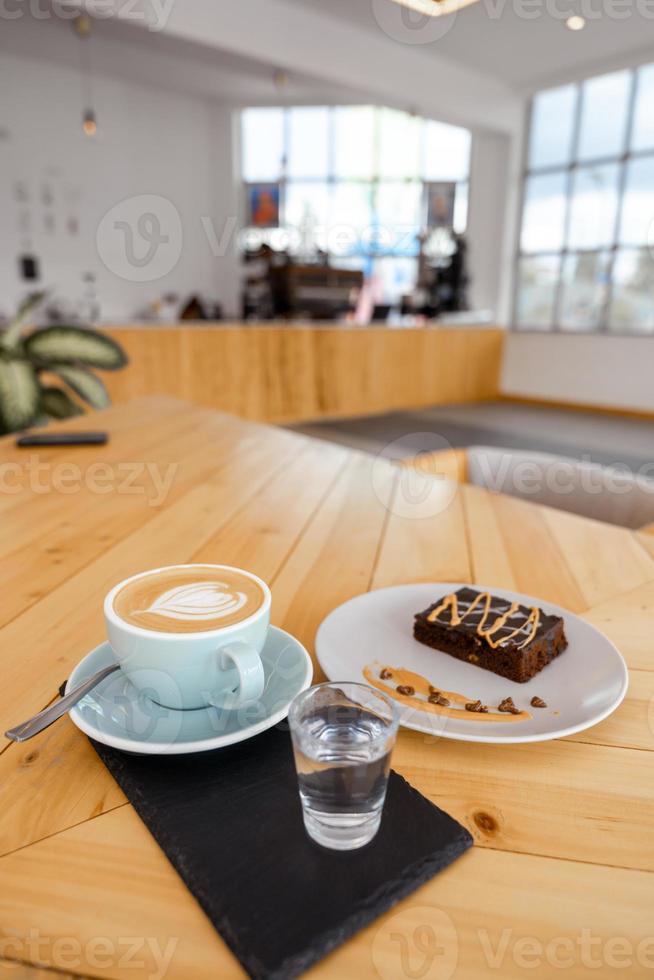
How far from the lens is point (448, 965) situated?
Answer: 30cm

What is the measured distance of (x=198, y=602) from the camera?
46cm

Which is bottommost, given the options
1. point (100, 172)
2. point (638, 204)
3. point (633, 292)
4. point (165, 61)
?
point (633, 292)

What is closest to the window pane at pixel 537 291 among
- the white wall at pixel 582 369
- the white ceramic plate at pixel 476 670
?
the white wall at pixel 582 369

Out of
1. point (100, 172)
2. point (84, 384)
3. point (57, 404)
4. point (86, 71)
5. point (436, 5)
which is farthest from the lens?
point (100, 172)

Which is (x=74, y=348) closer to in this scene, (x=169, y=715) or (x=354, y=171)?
(x=169, y=715)

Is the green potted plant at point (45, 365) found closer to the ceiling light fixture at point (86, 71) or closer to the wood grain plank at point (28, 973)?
the wood grain plank at point (28, 973)

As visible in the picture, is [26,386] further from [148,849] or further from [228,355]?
[228,355]

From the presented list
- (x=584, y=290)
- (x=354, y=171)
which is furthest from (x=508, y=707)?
(x=354, y=171)

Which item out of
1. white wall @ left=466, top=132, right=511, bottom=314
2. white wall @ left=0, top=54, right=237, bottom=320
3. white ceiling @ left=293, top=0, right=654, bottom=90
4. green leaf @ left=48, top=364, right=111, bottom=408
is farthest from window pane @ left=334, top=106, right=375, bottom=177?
green leaf @ left=48, top=364, right=111, bottom=408

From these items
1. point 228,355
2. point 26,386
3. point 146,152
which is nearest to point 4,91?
point 146,152

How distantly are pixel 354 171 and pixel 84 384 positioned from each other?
7.63m

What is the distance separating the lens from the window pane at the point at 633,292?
21.2ft

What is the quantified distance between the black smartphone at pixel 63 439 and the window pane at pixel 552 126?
715 cm

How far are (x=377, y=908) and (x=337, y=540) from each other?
568 millimetres
